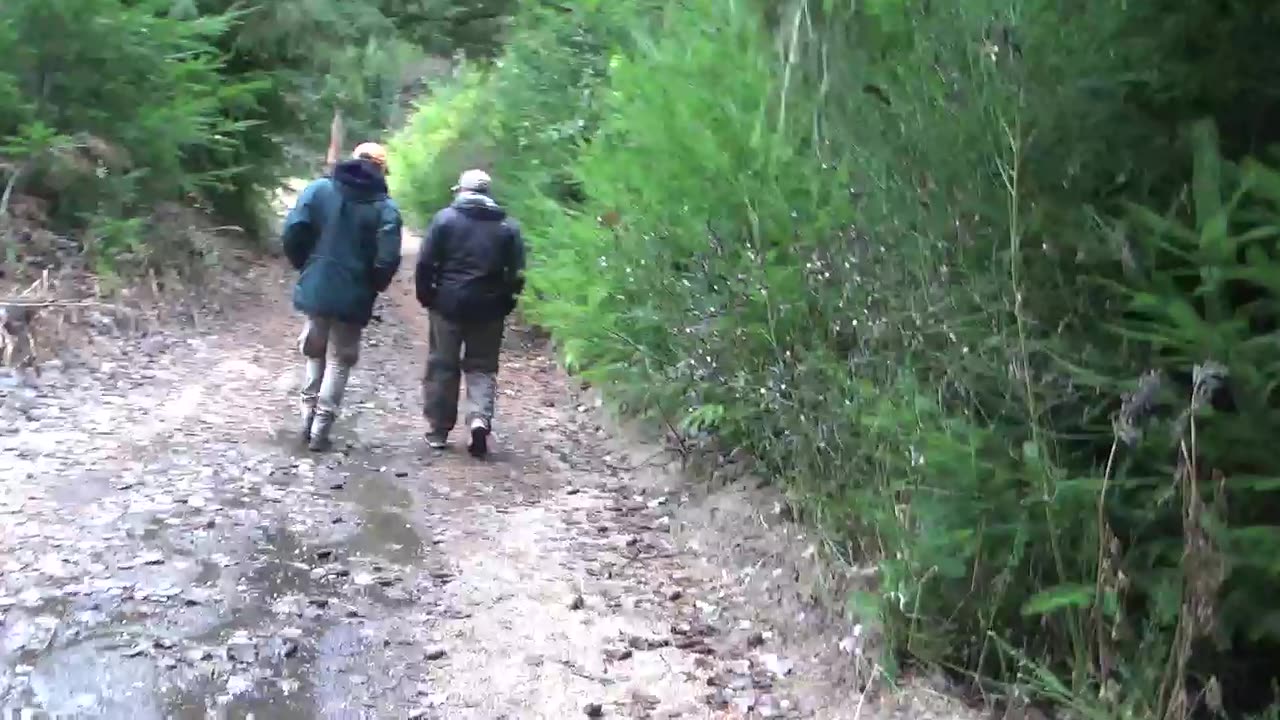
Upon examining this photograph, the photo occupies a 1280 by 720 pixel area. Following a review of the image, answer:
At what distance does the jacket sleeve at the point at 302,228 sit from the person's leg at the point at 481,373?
4.51ft

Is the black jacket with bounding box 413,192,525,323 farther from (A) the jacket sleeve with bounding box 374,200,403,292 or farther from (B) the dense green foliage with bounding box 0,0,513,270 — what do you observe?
(B) the dense green foliage with bounding box 0,0,513,270

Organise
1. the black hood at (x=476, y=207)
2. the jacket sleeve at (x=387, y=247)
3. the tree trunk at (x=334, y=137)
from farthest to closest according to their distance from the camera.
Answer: the tree trunk at (x=334, y=137) < the black hood at (x=476, y=207) < the jacket sleeve at (x=387, y=247)

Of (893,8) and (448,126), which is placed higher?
(893,8)

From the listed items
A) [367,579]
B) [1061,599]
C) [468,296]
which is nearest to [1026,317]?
[1061,599]

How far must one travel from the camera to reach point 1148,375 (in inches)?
146

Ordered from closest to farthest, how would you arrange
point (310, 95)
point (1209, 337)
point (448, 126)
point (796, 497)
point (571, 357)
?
1. point (1209, 337)
2. point (796, 497)
3. point (571, 357)
4. point (310, 95)
5. point (448, 126)

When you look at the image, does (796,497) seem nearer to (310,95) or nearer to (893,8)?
(893,8)

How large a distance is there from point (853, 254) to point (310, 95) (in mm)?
14395

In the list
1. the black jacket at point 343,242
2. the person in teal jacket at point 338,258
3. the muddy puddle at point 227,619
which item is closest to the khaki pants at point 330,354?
the person in teal jacket at point 338,258

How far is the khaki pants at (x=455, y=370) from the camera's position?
8.84 metres

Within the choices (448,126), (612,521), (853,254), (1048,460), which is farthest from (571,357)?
(448,126)

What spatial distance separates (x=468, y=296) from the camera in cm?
864

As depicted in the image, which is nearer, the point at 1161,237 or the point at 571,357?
the point at 1161,237

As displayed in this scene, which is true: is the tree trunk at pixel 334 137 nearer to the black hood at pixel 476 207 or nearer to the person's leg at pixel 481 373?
the black hood at pixel 476 207
